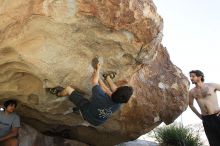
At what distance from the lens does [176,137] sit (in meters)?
11.1

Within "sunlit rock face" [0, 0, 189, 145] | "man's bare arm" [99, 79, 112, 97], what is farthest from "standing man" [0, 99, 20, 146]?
"man's bare arm" [99, 79, 112, 97]

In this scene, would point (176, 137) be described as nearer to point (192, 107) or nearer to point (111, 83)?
point (192, 107)

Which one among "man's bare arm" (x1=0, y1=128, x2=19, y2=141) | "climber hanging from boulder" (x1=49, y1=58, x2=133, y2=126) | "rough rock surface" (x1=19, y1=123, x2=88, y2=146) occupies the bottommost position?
"rough rock surface" (x1=19, y1=123, x2=88, y2=146)

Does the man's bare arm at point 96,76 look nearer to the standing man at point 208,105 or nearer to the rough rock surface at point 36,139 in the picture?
the standing man at point 208,105

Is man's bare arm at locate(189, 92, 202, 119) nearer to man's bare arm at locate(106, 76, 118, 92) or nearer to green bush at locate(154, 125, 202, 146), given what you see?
man's bare arm at locate(106, 76, 118, 92)

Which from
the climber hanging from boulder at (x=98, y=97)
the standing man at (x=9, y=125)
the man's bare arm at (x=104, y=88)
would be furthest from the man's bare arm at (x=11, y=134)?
the man's bare arm at (x=104, y=88)

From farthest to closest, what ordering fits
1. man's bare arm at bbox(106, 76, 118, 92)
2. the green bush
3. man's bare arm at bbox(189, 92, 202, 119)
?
the green bush, man's bare arm at bbox(189, 92, 202, 119), man's bare arm at bbox(106, 76, 118, 92)

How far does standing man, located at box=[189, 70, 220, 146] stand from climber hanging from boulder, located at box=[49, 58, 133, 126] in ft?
Answer: 7.25

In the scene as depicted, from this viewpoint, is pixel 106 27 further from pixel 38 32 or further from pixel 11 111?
pixel 11 111

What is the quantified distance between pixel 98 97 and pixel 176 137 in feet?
20.3

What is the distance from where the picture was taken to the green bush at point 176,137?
→ 434 inches

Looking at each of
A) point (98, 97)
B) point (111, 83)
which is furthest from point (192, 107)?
point (98, 97)

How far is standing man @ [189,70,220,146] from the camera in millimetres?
7102

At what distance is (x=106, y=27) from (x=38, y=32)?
105 centimetres
